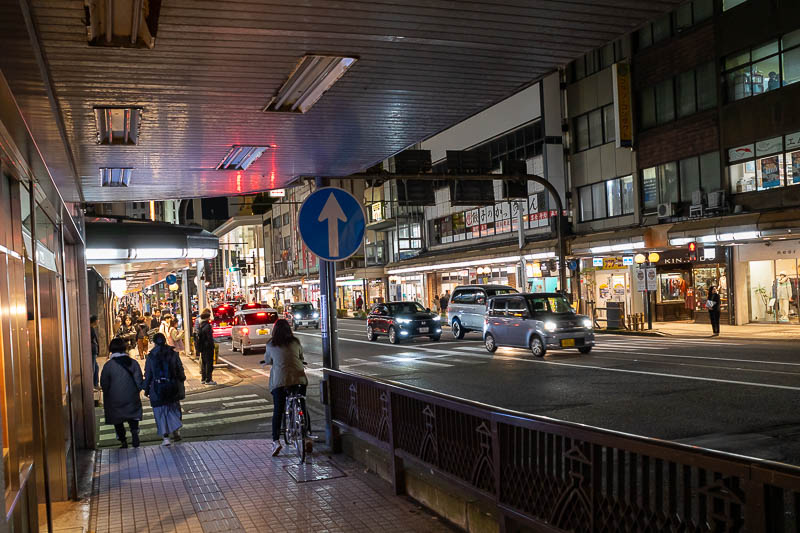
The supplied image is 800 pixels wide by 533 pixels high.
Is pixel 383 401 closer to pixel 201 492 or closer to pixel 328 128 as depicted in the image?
pixel 201 492

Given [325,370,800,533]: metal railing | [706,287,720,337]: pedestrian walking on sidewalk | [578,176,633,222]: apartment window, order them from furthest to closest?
[578,176,633,222]: apartment window
[706,287,720,337]: pedestrian walking on sidewalk
[325,370,800,533]: metal railing

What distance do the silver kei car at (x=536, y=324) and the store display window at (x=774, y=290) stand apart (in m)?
11.9

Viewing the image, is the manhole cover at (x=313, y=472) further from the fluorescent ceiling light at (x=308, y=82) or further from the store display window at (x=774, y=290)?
the store display window at (x=774, y=290)

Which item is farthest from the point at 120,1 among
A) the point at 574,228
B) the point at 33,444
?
the point at 574,228

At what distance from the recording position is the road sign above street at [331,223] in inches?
318

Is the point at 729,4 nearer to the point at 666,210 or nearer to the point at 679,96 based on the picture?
the point at 679,96

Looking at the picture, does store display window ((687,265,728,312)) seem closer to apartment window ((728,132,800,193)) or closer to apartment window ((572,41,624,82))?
apartment window ((728,132,800,193))

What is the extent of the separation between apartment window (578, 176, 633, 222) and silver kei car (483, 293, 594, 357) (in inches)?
573

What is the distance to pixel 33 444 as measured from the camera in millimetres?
5520

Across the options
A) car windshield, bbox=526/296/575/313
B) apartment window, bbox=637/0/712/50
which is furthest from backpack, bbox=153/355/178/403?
apartment window, bbox=637/0/712/50

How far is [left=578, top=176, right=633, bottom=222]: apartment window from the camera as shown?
34812mm

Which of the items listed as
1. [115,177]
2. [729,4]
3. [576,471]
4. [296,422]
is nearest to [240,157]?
[115,177]

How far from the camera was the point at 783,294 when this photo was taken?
28797 millimetres

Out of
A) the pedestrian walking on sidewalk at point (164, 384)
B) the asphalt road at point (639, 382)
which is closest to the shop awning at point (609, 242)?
the asphalt road at point (639, 382)
